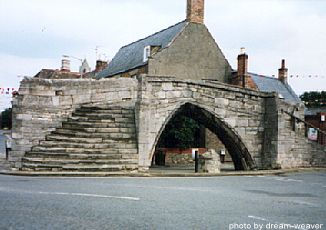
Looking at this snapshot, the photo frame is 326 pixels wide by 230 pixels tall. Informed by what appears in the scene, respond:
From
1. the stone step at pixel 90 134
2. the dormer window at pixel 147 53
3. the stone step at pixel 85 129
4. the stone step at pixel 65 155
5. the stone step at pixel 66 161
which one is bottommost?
the stone step at pixel 66 161

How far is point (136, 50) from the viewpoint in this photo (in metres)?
32.7

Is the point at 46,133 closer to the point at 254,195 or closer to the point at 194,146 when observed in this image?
the point at 254,195

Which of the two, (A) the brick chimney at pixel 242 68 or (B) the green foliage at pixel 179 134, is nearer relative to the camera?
(B) the green foliage at pixel 179 134

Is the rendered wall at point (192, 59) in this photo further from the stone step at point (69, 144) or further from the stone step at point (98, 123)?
the stone step at point (69, 144)

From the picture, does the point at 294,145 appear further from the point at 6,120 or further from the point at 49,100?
the point at 6,120

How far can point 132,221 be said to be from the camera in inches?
209

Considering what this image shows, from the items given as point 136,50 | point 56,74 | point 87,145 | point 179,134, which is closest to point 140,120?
point 87,145

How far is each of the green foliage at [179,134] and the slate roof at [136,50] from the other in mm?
4437

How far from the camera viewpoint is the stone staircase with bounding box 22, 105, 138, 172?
12.7 meters

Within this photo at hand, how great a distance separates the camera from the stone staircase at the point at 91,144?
12672mm

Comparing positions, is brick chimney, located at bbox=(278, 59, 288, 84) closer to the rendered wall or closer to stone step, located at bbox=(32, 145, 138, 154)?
the rendered wall

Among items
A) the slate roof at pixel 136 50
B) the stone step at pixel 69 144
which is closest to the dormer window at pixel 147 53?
the slate roof at pixel 136 50

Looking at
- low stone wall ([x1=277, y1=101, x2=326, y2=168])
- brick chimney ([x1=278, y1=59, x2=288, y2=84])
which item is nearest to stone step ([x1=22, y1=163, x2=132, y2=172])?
low stone wall ([x1=277, y1=101, x2=326, y2=168])

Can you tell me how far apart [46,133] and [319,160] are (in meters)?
11.8
